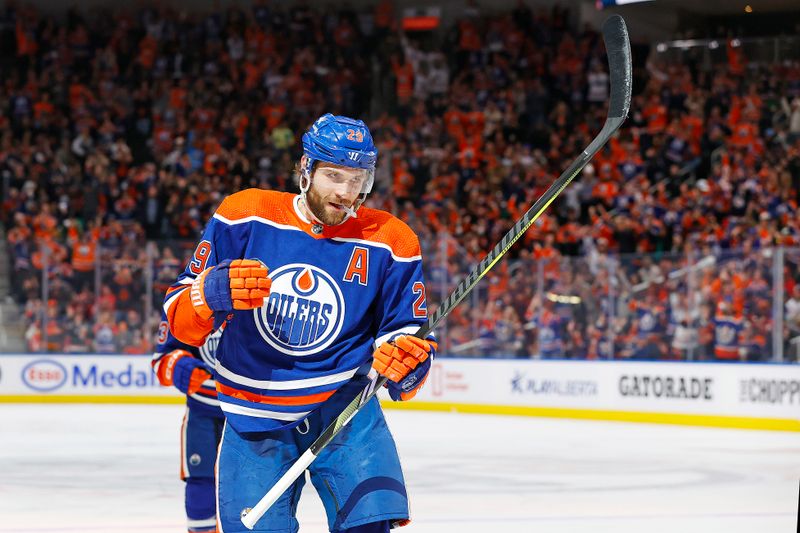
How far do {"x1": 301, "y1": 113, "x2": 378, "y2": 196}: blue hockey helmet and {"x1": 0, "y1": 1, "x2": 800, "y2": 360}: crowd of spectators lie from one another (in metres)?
8.91

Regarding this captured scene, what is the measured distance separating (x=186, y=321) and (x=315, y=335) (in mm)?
304

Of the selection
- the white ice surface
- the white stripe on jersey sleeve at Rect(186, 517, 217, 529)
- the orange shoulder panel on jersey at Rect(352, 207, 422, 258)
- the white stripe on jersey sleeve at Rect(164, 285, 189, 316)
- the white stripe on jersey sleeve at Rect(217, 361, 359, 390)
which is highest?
the orange shoulder panel on jersey at Rect(352, 207, 422, 258)

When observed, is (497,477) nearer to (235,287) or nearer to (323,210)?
(323,210)

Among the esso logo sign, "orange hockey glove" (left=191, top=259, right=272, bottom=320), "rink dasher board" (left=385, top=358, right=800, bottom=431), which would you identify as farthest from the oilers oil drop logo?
the esso logo sign

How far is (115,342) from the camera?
14.2 metres

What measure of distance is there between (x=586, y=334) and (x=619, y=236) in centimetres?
244

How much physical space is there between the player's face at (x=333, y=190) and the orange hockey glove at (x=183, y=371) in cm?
161

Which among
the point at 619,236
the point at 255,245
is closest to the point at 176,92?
the point at 619,236

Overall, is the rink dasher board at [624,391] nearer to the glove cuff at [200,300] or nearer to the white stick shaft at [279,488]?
the white stick shaft at [279,488]

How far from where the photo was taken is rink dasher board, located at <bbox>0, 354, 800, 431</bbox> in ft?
38.3

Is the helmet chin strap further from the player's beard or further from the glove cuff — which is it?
the glove cuff

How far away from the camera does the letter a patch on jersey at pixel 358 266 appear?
318 cm

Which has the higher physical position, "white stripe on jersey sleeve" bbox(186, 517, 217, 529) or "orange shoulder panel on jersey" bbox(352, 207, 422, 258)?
"orange shoulder panel on jersey" bbox(352, 207, 422, 258)

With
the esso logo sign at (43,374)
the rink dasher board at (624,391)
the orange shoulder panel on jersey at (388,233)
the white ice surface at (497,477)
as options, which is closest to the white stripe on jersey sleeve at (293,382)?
the orange shoulder panel on jersey at (388,233)
